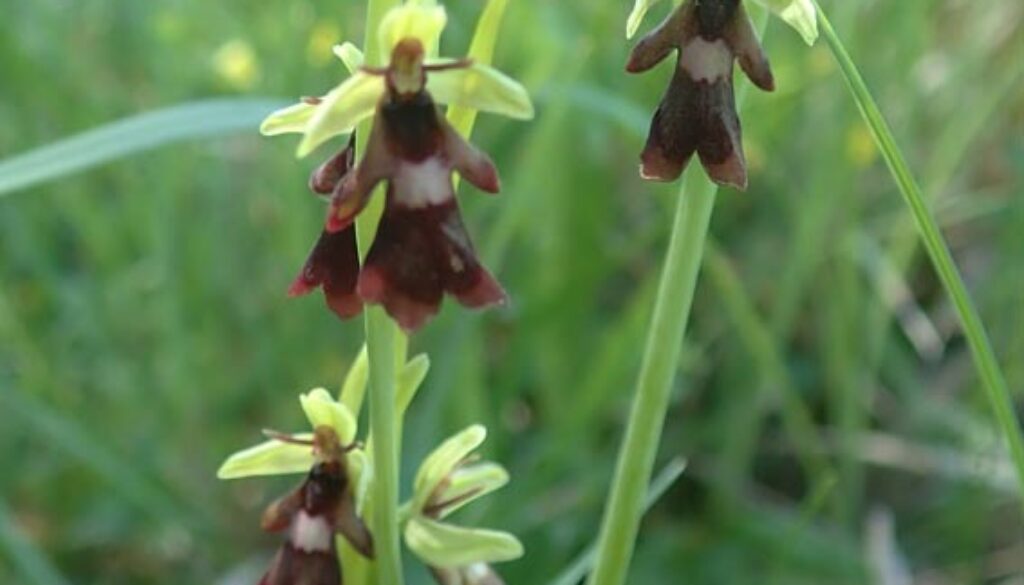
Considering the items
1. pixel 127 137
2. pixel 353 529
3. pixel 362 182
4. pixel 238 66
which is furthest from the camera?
pixel 238 66

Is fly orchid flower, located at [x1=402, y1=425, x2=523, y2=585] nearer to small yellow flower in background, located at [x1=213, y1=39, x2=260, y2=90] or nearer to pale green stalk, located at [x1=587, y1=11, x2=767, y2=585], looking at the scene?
pale green stalk, located at [x1=587, y1=11, x2=767, y2=585]

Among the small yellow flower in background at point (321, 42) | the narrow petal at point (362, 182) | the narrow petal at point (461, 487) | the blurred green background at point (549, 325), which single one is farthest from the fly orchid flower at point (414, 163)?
the small yellow flower in background at point (321, 42)

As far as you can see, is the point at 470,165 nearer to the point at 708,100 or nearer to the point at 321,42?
the point at 708,100

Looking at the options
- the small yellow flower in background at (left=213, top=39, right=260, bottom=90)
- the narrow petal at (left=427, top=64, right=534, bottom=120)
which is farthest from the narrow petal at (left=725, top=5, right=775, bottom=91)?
the small yellow flower in background at (left=213, top=39, right=260, bottom=90)

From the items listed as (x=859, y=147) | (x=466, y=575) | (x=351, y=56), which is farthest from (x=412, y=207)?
(x=859, y=147)

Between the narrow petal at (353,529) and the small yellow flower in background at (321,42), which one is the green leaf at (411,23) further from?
the small yellow flower in background at (321,42)

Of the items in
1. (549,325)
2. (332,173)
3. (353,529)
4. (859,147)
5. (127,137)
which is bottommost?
(353,529)
